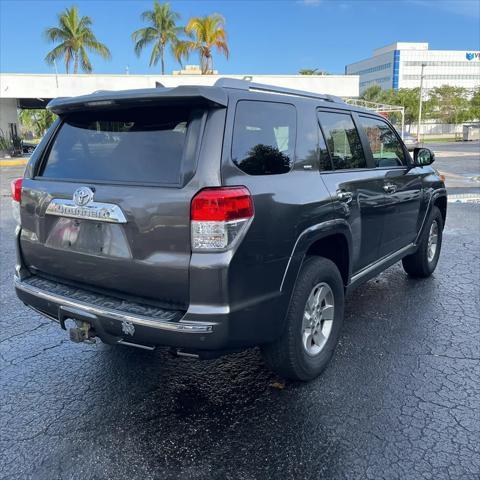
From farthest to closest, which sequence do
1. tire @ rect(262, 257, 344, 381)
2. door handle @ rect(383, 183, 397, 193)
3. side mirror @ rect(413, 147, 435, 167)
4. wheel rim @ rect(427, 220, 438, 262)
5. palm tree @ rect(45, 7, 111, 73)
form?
palm tree @ rect(45, 7, 111, 73), wheel rim @ rect(427, 220, 438, 262), side mirror @ rect(413, 147, 435, 167), door handle @ rect(383, 183, 397, 193), tire @ rect(262, 257, 344, 381)

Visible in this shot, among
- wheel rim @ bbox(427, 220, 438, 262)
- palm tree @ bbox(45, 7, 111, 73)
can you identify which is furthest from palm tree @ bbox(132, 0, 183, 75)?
wheel rim @ bbox(427, 220, 438, 262)

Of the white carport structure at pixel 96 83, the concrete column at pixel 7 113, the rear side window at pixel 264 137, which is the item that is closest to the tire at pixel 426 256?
the rear side window at pixel 264 137

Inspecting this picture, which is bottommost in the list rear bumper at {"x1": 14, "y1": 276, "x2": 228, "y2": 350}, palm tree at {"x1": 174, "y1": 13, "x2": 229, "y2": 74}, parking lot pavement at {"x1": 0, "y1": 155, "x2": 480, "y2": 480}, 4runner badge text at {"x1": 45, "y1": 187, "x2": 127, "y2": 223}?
parking lot pavement at {"x1": 0, "y1": 155, "x2": 480, "y2": 480}

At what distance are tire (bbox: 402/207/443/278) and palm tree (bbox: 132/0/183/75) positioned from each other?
121ft

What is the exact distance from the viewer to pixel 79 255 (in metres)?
2.92

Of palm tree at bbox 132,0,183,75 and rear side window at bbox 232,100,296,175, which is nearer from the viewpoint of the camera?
rear side window at bbox 232,100,296,175

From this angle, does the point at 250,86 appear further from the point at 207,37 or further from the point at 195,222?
the point at 207,37

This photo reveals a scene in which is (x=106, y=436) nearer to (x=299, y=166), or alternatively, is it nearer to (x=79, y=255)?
(x=79, y=255)

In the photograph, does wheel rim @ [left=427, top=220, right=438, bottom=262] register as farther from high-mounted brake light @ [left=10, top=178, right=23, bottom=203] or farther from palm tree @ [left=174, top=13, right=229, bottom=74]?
palm tree @ [left=174, top=13, right=229, bottom=74]

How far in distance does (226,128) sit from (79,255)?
1176mm

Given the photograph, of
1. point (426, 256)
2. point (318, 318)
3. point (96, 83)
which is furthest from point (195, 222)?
point (96, 83)

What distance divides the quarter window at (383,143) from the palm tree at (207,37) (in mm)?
27969

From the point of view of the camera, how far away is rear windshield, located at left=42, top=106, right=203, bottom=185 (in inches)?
104

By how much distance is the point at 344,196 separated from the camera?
3.51 metres
